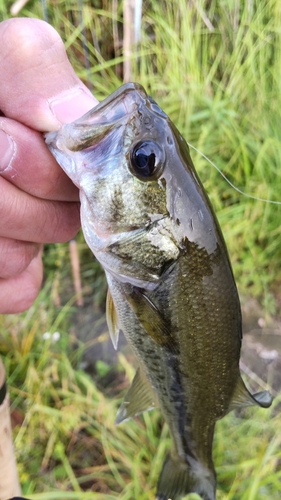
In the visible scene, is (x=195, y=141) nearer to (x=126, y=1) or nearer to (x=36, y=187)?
(x=126, y=1)

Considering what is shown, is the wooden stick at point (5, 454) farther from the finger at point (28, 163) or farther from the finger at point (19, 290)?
the finger at point (28, 163)

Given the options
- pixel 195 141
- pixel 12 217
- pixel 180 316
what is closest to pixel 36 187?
pixel 12 217

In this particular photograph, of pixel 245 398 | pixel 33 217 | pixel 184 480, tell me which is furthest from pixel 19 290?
pixel 184 480

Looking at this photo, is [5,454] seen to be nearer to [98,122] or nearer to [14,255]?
[14,255]

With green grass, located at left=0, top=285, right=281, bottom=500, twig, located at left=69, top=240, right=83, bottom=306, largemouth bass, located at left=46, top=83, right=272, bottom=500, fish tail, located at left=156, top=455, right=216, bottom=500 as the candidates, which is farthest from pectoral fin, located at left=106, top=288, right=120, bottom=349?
twig, located at left=69, top=240, right=83, bottom=306

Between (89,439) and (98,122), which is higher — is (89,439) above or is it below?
below

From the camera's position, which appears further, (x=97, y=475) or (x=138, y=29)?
(x=138, y=29)

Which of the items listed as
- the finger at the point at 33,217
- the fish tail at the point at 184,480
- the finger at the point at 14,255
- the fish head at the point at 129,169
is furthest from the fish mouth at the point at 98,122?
the fish tail at the point at 184,480
